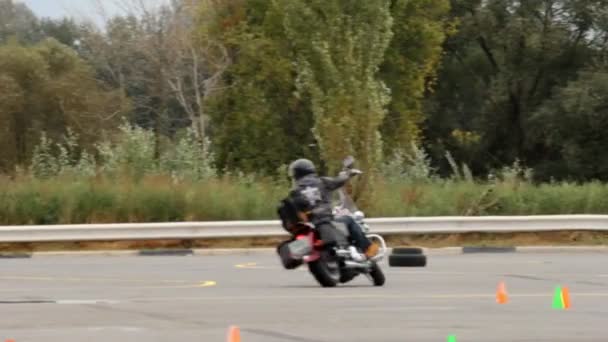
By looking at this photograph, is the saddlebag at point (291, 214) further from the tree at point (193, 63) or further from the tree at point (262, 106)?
the tree at point (193, 63)

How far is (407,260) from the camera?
Result: 19438 millimetres

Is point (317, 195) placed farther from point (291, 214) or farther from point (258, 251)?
point (258, 251)

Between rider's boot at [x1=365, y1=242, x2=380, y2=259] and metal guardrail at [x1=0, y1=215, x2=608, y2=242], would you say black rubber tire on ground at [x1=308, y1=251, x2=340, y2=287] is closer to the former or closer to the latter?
rider's boot at [x1=365, y1=242, x2=380, y2=259]

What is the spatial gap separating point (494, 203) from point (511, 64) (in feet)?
101

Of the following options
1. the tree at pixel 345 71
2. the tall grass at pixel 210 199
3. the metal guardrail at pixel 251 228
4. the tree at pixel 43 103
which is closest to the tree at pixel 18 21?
the tree at pixel 43 103

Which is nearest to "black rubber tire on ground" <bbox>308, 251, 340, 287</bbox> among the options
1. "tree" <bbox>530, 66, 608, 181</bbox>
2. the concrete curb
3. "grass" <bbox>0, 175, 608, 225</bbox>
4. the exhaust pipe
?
the exhaust pipe

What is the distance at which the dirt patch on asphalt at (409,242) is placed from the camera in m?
25.7

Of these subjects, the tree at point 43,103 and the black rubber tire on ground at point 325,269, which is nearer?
the black rubber tire on ground at point 325,269

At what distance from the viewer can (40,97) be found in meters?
63.7

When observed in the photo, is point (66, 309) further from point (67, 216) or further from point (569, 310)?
point (67, 216)

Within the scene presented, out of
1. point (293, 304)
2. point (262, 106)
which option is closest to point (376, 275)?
point (293, 304)

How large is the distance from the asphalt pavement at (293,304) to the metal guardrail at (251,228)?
4.53 meters

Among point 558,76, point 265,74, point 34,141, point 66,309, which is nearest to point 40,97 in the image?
point 34,141

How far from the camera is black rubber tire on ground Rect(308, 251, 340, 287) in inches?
610
